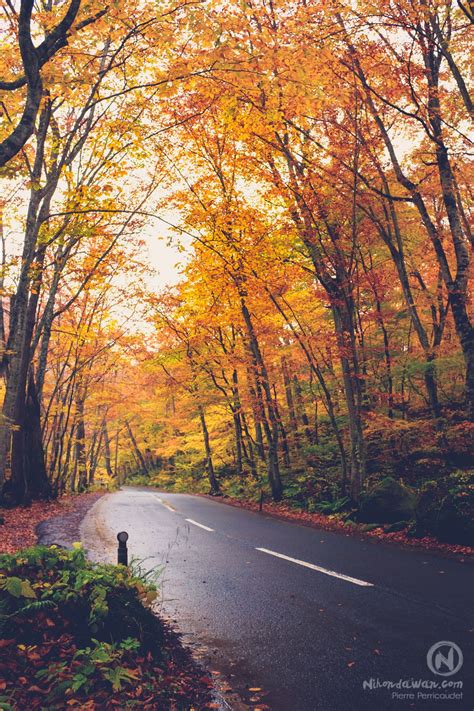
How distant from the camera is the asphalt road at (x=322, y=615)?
12.0 ft

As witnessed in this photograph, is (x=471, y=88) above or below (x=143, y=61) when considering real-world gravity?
above

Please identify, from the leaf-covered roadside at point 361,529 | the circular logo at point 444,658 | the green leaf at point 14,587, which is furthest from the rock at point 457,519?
the green leaf at point 14,587

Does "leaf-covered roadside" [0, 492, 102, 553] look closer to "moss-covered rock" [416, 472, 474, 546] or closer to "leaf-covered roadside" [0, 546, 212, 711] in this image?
"leaf-covered roadside" [0, 546, 212, 711]

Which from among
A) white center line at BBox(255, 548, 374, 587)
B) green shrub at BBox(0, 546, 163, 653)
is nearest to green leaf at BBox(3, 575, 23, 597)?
green shrub at BBox(0, 546, 163, 653)

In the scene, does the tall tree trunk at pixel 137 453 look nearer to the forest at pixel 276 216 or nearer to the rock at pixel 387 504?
the forest at pixel 276 216

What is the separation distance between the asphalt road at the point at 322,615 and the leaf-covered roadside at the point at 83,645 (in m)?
0.60

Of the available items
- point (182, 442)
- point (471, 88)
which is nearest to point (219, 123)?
point (471, 88)

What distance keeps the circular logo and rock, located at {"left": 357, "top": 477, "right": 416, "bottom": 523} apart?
6117 millimetres

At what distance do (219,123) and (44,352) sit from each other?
398 inches

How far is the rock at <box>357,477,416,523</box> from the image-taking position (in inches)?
408

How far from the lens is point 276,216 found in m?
13.7

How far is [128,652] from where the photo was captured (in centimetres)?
383

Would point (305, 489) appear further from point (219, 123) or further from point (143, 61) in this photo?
point (143, 61)

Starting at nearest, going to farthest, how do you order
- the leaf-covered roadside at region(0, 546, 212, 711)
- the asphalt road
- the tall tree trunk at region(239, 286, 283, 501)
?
the leaf-covered roadside at region(0, 546, 212, 711) < the asphalt road < the tall tree trunk at region(239, 286, 283, 501)
